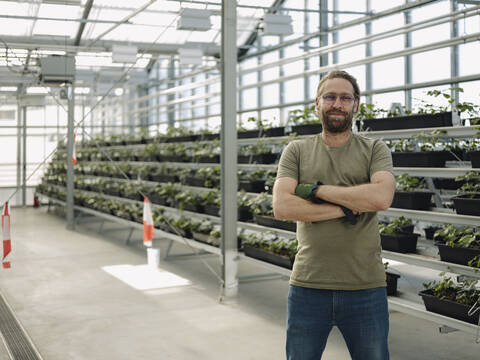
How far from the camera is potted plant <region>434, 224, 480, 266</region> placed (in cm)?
306

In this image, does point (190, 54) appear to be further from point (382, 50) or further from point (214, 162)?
point (214, 162)

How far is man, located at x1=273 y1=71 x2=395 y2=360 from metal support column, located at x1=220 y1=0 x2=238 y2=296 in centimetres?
286

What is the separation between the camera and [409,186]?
3703mm

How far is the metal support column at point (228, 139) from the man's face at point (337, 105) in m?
2.97

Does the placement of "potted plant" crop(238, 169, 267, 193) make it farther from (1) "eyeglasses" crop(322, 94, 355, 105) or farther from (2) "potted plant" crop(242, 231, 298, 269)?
(1) "eyeglasses" crop(322, 94, 355, 105)

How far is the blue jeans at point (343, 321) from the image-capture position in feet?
5.55

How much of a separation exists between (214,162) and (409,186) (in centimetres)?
278

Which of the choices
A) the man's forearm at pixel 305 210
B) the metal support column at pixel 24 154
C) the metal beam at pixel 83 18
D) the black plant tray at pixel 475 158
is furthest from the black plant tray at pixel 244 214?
the metal support column at pixel 24 154

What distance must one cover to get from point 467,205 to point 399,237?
51 centimetres

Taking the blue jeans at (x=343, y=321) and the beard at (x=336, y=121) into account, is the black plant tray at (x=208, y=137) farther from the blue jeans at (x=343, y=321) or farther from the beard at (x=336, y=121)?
the blue jeans at (x=343, y=321)

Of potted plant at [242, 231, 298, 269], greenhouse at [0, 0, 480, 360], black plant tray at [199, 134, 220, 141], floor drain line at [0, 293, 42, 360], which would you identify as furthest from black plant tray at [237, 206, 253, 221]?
floor drain line at [0, 293, 42, 360]

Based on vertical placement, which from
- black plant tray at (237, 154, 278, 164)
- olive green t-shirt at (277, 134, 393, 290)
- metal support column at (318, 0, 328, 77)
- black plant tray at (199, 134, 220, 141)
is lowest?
olive green t-shirt at (277, 134, 393, 290)

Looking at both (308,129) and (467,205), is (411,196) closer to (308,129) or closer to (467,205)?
(467,205)

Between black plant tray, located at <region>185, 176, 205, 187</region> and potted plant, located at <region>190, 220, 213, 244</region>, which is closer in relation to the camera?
potted plant, located at <region>190, 220, 213, 244</region>
